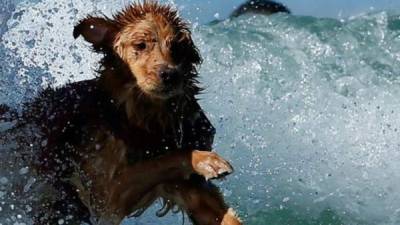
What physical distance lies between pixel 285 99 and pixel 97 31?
659cm

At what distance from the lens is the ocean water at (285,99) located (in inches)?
247

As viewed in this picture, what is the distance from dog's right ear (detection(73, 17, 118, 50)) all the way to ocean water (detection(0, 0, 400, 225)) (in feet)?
0.47

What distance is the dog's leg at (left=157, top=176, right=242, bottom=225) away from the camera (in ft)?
16.2

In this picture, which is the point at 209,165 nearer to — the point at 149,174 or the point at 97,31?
the point at 149,174

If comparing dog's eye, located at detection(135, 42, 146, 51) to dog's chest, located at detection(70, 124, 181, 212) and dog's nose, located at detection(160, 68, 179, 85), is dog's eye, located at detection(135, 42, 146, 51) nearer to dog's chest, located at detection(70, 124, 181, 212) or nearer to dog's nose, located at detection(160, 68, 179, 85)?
dog's nose, located at detection(160, 68, 179, 85)

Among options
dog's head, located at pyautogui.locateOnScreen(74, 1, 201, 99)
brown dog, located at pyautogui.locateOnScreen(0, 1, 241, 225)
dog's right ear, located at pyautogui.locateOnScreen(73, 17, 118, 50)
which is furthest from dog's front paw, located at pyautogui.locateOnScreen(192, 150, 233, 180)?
dog's right ear, located at pyautogui.locateOnScreen(73, 17, 118, 50)

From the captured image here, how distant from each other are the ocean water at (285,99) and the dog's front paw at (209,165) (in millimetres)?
1033

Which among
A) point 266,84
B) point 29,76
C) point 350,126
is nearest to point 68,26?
point 29,76

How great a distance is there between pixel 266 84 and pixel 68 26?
5.35 m

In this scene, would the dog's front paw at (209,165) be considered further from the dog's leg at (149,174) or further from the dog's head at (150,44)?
the dog's head at (150,44)

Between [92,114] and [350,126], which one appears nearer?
[92,114]

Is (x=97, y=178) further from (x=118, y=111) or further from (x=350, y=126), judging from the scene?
(x=350, y=126)

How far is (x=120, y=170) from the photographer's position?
5.00 metres

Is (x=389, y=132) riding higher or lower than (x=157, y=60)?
lower
